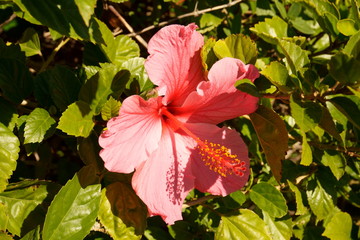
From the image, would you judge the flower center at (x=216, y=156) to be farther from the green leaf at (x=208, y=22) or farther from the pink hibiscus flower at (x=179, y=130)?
the green leaf at (x=208, y=22)

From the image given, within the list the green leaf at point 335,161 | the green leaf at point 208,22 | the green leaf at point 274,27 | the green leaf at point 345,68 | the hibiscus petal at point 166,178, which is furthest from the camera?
the green leaf at point 208,22

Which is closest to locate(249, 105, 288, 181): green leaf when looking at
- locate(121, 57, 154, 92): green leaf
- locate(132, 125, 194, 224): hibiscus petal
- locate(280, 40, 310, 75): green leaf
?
locate(280, 40, 310, 75): green leaf

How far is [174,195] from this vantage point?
1.31 meters

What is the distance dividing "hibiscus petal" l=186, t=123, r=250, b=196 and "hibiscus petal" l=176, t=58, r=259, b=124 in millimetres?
38

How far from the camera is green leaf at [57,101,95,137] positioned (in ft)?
3.66

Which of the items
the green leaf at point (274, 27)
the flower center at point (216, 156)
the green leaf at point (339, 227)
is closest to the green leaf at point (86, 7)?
the flower center at point (216, 156)

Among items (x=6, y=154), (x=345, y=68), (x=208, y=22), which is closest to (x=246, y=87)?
(x=345, y=68)

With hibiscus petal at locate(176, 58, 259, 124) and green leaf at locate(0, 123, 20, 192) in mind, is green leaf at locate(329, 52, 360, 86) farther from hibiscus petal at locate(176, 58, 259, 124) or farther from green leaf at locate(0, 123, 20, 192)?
green leaf at locate(0, 123, 20, 192)

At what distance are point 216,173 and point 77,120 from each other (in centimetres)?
49

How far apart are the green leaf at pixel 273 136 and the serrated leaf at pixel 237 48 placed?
0.56 feet

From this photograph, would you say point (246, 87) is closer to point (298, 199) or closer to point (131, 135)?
point (131, 135)

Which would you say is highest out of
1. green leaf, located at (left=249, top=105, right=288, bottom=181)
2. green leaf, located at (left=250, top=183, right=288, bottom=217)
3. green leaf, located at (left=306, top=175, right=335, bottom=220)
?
green leaf, located at (left=249, top=105, right=288, bottom=181)

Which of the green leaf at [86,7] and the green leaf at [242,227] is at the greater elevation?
the green leaf at [86,7]

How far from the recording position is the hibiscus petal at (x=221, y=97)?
3.82 ft
